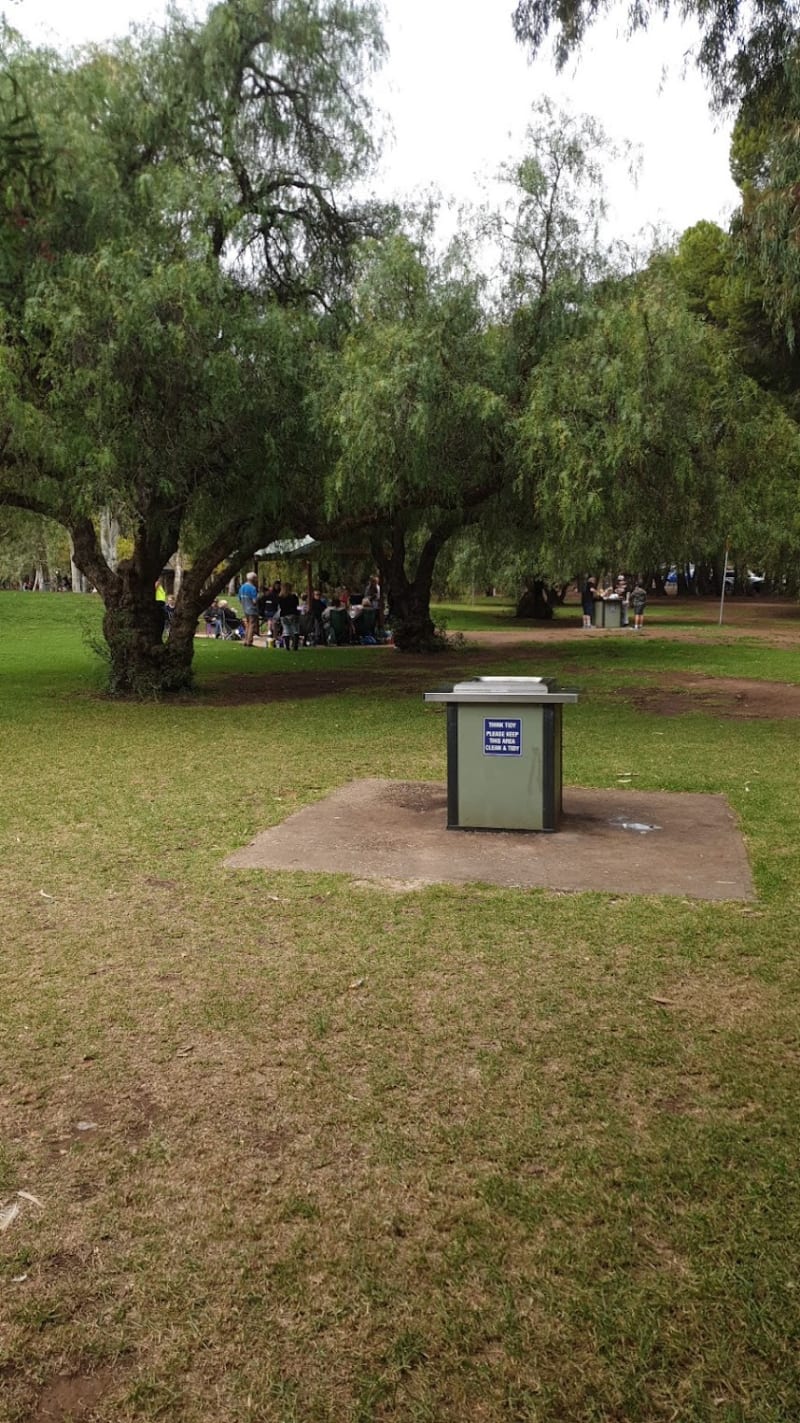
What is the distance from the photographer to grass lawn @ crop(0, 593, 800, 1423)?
230 cm

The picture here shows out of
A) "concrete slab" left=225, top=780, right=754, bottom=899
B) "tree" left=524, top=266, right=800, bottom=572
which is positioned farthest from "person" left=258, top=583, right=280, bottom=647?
"concrete slab" left=225, top=780, right=754, bottom=899

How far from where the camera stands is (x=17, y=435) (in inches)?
451

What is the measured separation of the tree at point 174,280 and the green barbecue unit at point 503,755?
20.6 feet

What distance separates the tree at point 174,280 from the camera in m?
11.7

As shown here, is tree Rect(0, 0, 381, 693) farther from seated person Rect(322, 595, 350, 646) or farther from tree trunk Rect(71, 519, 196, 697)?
seated person Rect(322, 595, 350, 646)

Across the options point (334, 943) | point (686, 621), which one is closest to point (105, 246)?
point (334, 943)

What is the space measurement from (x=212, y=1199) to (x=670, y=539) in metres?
15.0

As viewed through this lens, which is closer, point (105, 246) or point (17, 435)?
point (17, 435)

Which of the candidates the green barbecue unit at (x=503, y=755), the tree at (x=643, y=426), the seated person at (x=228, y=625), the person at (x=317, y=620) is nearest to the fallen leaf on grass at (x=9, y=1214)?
the green barbecue unit at (x=503, y=755)

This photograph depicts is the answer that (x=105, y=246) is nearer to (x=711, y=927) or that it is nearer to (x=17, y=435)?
(x=17, y=435)

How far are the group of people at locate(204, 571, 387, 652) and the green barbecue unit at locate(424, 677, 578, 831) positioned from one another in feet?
59.2

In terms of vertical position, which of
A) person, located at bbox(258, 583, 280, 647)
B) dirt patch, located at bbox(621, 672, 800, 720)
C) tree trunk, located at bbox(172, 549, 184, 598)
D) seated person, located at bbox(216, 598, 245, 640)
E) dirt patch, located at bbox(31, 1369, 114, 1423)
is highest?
tree trunk, located at bbox(172, 549, 184, 598)

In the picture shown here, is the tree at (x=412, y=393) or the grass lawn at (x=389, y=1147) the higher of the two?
the tree at (x=412, y=393)

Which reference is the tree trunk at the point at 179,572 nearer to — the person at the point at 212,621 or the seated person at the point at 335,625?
the person at the point at 212,621
